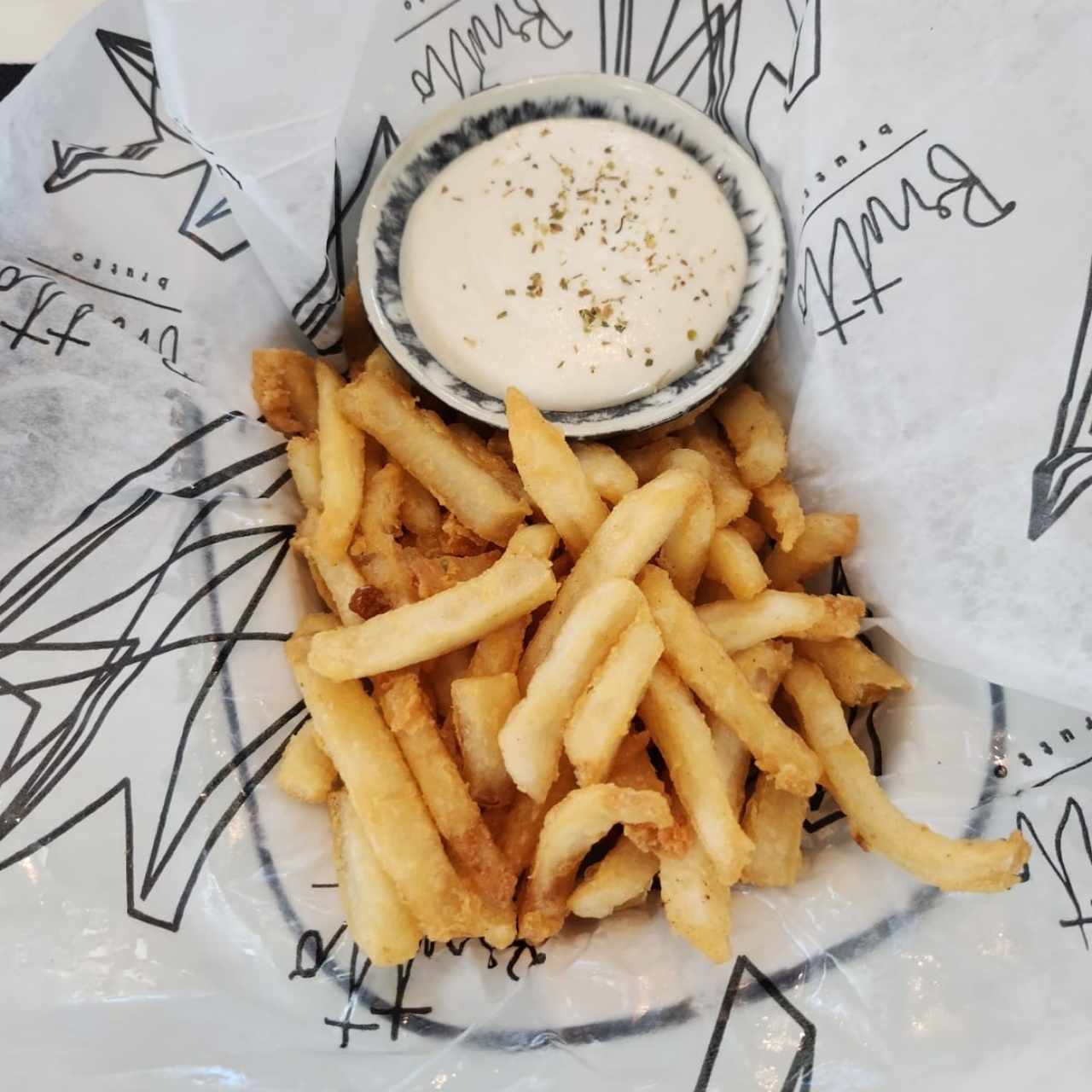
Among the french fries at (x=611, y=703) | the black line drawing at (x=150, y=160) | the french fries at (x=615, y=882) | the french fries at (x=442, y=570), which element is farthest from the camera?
the black line drawing at (x=150, y=160)

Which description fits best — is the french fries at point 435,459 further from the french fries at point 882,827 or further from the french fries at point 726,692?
the french fries at point 882,827

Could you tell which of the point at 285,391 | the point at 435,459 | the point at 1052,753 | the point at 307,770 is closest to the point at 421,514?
the point at 435,459

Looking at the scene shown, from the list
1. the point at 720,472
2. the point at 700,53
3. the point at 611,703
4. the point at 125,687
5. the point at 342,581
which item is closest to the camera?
the point at 611,703

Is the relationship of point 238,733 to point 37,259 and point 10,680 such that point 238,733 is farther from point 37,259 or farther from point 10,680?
point 37,259

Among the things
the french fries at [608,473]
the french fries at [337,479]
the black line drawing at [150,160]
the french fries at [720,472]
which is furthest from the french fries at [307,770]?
the black line drawing at [150,160]

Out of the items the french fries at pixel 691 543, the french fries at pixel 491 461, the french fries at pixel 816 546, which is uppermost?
the french fries at pixel 491 461

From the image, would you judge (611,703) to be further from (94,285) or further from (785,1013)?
(94,285)
